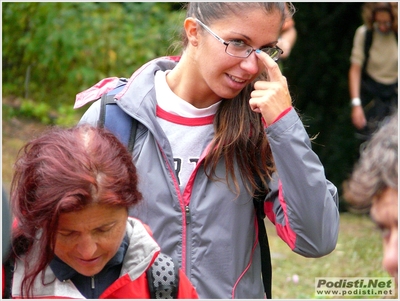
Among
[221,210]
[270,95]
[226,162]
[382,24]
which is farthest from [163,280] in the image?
[382,24]

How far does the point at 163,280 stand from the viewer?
2.28 meters

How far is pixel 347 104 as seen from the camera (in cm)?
730

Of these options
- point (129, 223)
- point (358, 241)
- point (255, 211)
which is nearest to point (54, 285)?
point (129, 223)

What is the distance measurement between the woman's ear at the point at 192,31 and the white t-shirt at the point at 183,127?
0.68ft

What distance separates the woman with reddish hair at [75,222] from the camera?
6.90 feet

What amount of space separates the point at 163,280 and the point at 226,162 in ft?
1.68

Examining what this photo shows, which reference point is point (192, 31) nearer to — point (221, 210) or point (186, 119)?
point (186, 119)

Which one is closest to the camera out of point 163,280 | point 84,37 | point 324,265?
point 163,280

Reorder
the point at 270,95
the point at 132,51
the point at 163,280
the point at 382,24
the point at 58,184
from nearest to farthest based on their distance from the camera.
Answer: the point at 58,184 < the point at 163,280 < the point at 270,95 < the point at 382,24 < the point at 132,51

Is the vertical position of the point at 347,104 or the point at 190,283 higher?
the point at 190,283

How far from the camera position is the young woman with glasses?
8.18 feet

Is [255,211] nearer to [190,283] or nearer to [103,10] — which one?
[190,283]

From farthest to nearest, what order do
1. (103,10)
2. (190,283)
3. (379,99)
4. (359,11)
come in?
1. (103,10)
2. (359,11)
3. (379,99)
4. (190,283)

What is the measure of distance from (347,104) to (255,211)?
485 cm
